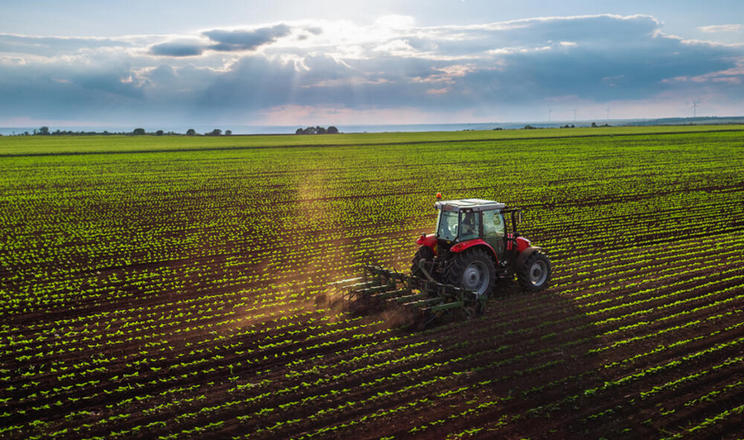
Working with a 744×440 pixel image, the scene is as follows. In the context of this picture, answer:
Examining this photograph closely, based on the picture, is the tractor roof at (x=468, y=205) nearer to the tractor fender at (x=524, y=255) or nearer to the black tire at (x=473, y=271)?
the black tire at (x=473, y=271)

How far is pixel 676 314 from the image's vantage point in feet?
40.9

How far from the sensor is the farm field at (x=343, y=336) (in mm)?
8602

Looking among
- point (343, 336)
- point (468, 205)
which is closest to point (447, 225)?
point (468, 205)

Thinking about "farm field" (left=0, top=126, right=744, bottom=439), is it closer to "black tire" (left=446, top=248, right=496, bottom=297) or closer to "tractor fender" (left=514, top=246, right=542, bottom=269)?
"black tire" (left=446, top=248, right=496, bottom=297)

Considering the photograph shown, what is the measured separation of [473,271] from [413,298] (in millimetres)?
1584

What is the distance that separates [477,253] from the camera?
42.0 feet

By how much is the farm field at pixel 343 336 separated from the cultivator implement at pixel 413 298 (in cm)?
45

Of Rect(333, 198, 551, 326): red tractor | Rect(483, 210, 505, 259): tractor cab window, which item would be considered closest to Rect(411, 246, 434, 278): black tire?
Rect(333, 198, 551, 326): red tractor

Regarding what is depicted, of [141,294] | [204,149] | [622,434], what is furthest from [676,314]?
[204,149]

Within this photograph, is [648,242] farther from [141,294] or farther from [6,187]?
[6,187]

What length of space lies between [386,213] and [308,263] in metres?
10.0

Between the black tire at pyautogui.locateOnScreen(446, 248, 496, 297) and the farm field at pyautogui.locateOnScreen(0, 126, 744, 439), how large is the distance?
62cm

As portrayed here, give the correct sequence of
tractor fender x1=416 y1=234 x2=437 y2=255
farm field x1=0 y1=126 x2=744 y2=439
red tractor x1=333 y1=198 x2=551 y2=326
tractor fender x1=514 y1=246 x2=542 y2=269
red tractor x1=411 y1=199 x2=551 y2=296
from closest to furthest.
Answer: farm field x1=0 y1=126 x2=744 y2=439 < red tractor x1=333 y1=198 x2=551 y2=326 < red tractor x1=411 y1=199 x2=551 y2=296 < tractor fender x1=416 y1=234 x2=437 y2=255 < tractor fender x1=514 y1=246 x2=542 y2=269

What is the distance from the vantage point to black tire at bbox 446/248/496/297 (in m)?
12.6
